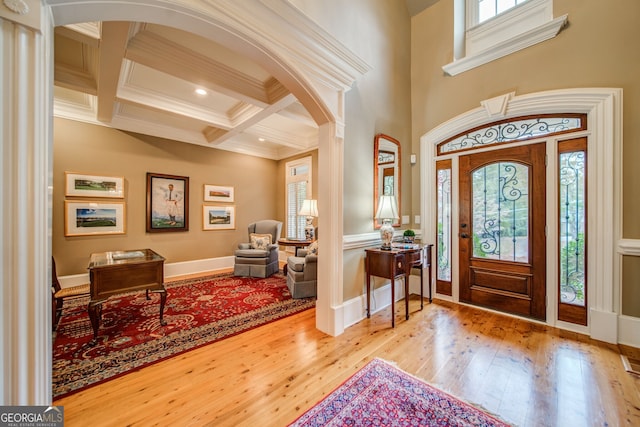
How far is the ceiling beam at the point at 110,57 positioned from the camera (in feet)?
6.52

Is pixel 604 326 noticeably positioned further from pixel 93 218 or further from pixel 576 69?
pixel 93 218

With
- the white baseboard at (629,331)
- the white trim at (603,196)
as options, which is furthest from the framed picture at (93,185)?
the white baseboard at (629,331)

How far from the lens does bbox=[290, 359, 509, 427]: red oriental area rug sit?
4.88 ft

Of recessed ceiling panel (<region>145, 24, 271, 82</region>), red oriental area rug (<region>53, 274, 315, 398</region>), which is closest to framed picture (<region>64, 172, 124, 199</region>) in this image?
red oriental area rug (<region>53, 274, 315, 398</region>)

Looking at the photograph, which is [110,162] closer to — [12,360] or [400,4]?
[12,360]

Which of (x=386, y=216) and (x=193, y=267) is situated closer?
(x=386, y=216)

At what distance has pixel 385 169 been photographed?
Answer: 11.2 feet

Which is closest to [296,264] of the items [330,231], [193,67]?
[330,231]

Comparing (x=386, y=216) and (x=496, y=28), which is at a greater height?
(x=496, y=28)

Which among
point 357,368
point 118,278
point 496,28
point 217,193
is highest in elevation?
point 496,28

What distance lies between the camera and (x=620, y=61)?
94.3 inches

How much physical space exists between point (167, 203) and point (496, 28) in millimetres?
6089

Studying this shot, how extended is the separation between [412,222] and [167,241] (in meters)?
4.64

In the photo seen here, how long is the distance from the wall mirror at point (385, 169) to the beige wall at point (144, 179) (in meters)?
3.89
